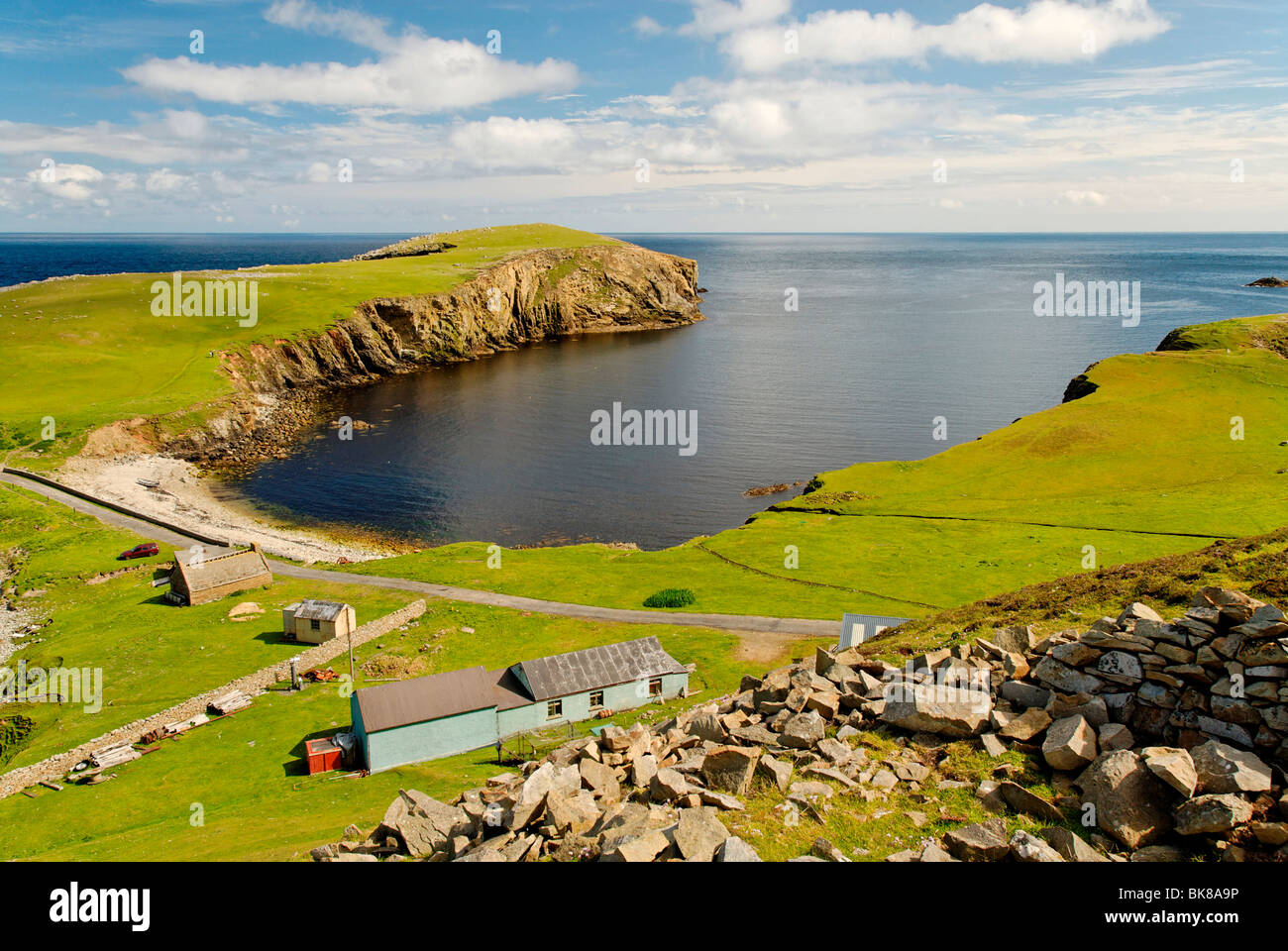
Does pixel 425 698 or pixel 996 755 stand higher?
pixel 996 755

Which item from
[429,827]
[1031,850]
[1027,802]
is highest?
[1031,850]

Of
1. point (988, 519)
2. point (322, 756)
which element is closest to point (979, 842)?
point (322, 756)

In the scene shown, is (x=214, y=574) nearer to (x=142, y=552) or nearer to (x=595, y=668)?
(x=142, y=552)

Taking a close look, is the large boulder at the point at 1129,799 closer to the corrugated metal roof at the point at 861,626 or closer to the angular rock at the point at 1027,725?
the angular rock at the point at 1027,725

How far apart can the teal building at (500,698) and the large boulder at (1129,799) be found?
98.1ft

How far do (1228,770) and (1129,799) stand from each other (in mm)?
2011

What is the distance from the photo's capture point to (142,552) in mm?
68625

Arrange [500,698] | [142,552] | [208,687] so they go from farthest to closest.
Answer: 1. [142,552]
2. [208,687]
3. [500,698]

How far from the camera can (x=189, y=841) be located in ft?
99.9

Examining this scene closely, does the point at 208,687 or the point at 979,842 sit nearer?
the point at 979,842

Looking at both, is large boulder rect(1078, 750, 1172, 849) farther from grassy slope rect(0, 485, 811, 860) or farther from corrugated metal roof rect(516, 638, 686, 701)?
corrugated metal roof rect(516, 638, 686, 701)

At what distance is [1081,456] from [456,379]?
11401 cm
